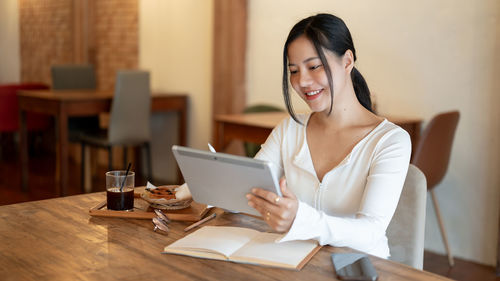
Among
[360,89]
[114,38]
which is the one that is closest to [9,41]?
[114,38]

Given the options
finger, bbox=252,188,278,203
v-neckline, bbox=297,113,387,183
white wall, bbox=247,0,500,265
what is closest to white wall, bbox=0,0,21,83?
white wall, bbox=247,0,500,265

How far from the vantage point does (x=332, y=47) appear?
1.63m

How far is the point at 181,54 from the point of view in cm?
503

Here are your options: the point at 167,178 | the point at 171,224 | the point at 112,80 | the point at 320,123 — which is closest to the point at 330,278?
the point at 171,224

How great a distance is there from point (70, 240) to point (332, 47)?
0.83 meters

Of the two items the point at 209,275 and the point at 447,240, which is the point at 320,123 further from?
the point at 447,240

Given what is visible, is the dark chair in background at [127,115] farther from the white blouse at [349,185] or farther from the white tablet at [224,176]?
the white tablet at [224,176]

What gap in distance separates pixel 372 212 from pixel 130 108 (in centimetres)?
321

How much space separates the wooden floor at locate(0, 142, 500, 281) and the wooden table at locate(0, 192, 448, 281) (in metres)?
1.88

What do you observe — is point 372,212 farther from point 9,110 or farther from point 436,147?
point 9,110

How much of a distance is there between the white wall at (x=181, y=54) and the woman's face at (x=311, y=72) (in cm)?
317

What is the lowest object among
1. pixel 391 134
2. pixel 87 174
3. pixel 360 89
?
pixel 87 174

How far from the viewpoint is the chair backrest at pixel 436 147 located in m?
2.89

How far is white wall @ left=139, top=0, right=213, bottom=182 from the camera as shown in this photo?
15.8 ft
